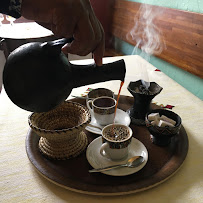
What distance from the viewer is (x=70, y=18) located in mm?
615

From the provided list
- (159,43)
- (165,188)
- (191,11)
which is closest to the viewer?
(165,188)

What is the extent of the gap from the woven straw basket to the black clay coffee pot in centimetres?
15

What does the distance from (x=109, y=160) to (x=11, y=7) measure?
577 millimetres

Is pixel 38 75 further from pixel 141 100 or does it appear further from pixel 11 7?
pixel 141 100

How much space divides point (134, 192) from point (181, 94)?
78cm

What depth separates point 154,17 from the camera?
2.35m

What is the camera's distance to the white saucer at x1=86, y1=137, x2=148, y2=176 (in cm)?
76

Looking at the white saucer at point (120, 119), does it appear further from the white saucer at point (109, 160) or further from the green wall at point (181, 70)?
the green wall at point (181, 70)

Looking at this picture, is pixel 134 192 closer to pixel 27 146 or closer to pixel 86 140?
pixel 86 140

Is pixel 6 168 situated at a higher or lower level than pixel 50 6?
lower

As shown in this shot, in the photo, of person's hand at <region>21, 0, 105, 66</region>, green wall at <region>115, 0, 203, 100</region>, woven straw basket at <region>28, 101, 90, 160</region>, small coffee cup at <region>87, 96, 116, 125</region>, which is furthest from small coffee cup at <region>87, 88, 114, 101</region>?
green wall at <region>115, 0, 203, 100</region>

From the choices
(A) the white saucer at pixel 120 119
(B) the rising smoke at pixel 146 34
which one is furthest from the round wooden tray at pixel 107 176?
(B) the rising smoke at pixel 146 34

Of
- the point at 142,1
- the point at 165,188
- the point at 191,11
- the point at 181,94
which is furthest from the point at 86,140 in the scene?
the point at 142,1

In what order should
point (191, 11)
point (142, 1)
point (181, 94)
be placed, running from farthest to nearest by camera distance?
point (142, 1)
point (191, 11)
point (181, 94)
